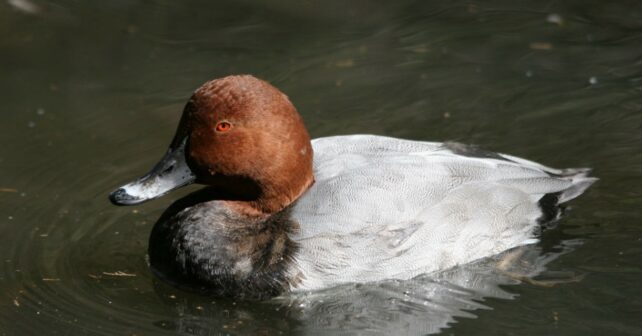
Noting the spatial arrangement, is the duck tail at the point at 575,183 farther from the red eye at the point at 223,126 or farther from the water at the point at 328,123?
the red eye at the point at 223,126

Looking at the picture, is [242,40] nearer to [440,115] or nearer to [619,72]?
[440,115]

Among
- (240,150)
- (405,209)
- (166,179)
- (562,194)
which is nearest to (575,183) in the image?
(562,194)

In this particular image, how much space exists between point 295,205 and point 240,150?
0.40 metres

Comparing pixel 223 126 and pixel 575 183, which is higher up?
pixel 223 126

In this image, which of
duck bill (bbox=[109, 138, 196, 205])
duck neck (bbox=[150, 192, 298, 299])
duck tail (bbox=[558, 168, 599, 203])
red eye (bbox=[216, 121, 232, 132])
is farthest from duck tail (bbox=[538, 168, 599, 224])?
duck bill (bbox=[109, 138, 196, 205])

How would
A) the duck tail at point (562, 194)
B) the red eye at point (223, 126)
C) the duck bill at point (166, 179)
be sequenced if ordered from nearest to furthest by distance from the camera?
the red eye at point (223, 126)
the duck bill at point (166, 179)
the duck tail at point (562, 194)

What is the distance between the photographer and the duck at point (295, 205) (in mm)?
5371

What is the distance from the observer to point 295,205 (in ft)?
18.1

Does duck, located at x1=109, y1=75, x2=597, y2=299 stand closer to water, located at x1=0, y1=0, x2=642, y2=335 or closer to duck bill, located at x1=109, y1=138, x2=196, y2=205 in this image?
duck bill, located at x1=109, y1=138, x2=196, y2=205

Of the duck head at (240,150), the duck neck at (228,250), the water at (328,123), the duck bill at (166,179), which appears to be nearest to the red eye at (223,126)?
the duck head at (240,150)

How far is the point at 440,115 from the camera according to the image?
7.34 metres

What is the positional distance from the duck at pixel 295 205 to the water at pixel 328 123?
0.13 metres

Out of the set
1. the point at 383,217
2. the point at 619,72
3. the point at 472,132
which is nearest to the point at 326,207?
the point at 383,217

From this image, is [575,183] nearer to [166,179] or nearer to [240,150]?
[240,150]
